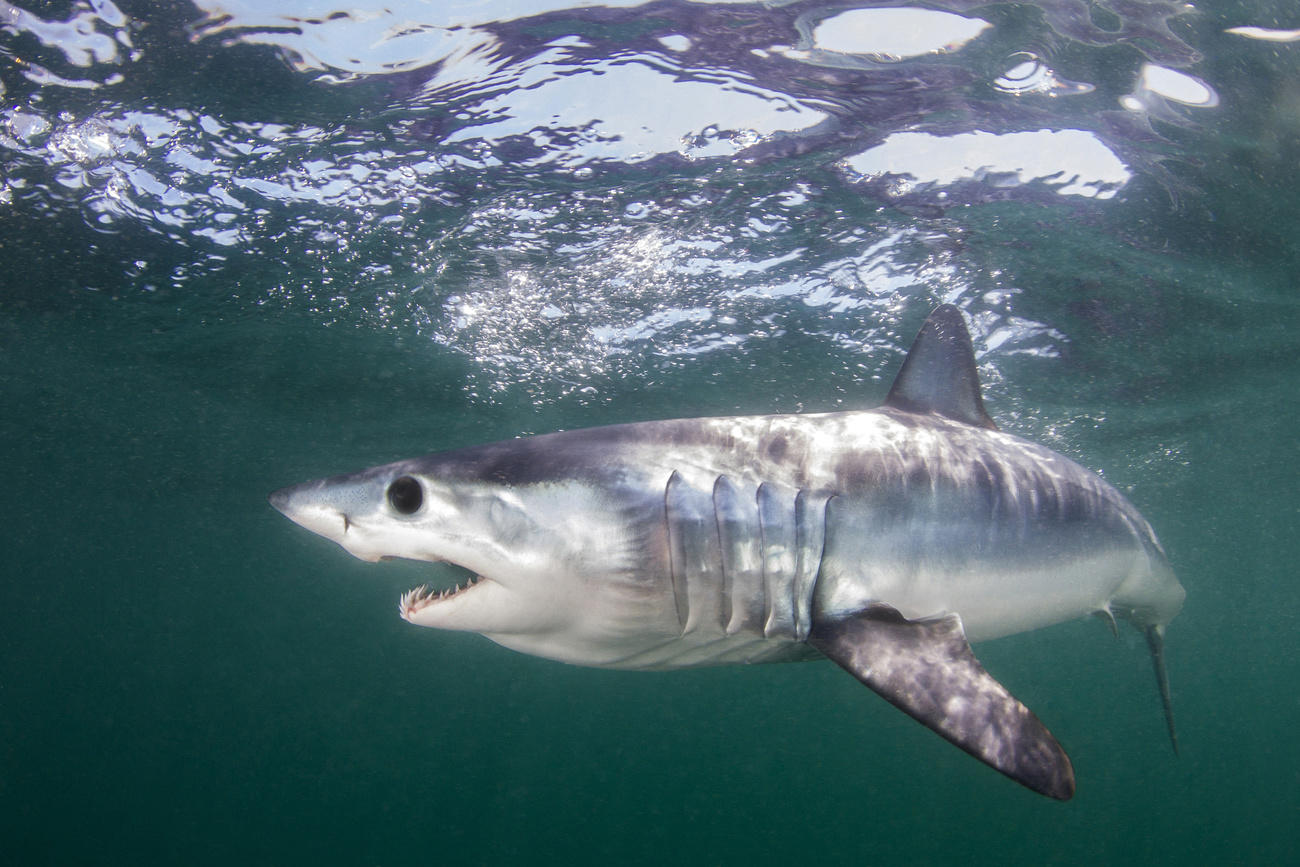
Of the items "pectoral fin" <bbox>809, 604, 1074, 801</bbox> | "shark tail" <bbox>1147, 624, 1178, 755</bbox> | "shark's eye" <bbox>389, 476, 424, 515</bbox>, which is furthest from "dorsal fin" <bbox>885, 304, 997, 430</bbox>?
"shark tail" <bbox>1147, 624, 1178, 755</bbox>

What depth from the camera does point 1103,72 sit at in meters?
6.66

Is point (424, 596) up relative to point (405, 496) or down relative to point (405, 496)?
down

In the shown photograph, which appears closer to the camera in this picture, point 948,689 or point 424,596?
point 948,689

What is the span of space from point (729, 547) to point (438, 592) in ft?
3.63

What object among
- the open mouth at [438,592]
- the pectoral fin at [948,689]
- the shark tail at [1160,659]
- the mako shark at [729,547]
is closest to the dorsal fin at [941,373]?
the mako shark at [729,547]

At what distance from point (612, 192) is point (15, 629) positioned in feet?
319

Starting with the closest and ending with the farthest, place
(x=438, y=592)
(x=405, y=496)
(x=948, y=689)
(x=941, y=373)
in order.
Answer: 1. (x=948, y=689)
2. (x=405, y=496)
3. (x=438, y=592)
4. (x=941, y=373)

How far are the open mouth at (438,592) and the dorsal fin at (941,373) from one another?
2726 millimetres

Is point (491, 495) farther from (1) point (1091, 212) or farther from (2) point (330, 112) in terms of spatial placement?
(1) point (1091, 212)

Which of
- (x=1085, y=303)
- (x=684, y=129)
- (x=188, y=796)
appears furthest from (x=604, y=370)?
(x=188, y=796)

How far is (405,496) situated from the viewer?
7.97 feet

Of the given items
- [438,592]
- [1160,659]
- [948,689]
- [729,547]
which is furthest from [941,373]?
[1160,659]

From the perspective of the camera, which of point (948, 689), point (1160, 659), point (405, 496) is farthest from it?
point (1160, 659)

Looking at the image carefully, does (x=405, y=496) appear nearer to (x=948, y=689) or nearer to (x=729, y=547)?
(x=729, y=547)
